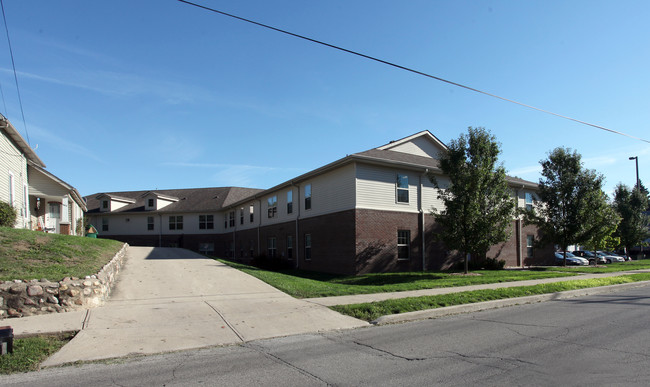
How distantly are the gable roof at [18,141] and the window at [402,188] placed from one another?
742 inches

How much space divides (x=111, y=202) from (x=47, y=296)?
137ft

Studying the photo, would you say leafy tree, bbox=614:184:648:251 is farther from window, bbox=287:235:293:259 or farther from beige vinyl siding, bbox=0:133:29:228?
beige vinyl siding, bbox=0:133:29:228

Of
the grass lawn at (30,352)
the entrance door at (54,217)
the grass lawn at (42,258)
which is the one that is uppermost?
the entrance door at (54,217)

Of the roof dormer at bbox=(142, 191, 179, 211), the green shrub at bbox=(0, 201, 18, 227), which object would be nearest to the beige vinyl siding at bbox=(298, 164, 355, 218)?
the green shrub at bbox=(0, 201, 18, 227)

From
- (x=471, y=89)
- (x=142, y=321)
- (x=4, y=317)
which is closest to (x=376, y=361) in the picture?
(x=142, y=321)

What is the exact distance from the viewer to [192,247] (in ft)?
150

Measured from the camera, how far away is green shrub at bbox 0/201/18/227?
59.9 feet

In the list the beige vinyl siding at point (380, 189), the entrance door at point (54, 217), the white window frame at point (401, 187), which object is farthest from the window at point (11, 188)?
the white window frame at point (401, 187)

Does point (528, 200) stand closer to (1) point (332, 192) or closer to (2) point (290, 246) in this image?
(1) point (332, 192)

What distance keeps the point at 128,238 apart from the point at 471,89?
4203cm

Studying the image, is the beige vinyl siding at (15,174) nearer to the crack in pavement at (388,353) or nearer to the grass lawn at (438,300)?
the grass lawn at (438,300)

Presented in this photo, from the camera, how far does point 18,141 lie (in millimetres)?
22531

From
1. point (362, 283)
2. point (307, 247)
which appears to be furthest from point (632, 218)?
point (362, 283)

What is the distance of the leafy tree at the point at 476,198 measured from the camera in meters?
19.1
